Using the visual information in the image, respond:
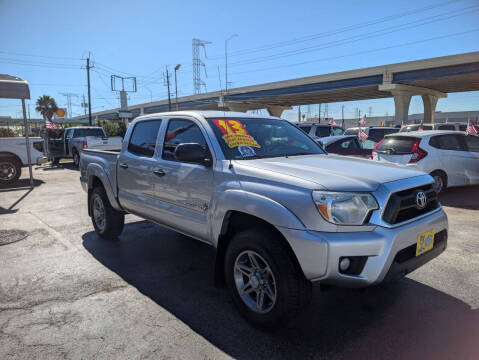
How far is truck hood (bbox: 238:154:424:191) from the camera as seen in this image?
262cm

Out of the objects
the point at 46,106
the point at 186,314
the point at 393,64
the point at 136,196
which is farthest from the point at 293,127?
the point at 46,106

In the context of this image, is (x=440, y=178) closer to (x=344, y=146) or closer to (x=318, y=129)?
(x=344, y=146)

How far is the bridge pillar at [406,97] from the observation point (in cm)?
3297

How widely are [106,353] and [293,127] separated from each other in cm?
318

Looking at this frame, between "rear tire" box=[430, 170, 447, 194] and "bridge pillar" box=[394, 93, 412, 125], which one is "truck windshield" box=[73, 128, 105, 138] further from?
"bridge pillar" box=[394, 93, 412, 125]

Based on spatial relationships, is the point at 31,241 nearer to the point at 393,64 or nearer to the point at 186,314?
the point at 186,314

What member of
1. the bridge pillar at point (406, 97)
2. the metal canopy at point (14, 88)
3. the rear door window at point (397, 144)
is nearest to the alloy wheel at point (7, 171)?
the metal canopy at point (14, 88)

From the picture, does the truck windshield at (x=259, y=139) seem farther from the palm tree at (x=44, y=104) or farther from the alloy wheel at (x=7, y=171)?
the palm tree at (x=44, y=104)

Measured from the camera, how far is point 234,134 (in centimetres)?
358

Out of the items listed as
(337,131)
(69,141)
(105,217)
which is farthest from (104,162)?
(69,141)

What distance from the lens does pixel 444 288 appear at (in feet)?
11.9

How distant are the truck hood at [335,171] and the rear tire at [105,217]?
9.36ft

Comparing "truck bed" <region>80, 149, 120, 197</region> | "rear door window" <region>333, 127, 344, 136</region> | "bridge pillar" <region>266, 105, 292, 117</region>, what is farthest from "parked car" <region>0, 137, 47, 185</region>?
"bridge pillar" <region>266, 105, 292, 117</region>

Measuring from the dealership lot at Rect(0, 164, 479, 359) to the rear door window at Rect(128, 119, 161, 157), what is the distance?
1404mm
